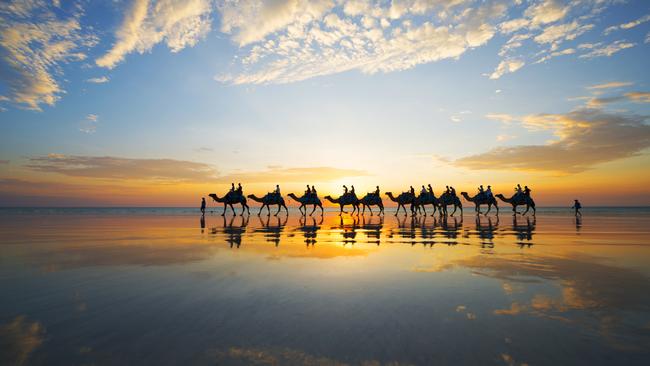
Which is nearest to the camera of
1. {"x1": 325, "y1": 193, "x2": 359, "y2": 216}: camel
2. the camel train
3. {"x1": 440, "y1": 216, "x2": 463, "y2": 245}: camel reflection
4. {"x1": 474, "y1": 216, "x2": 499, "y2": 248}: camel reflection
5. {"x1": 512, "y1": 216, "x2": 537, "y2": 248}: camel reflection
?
{"x1": 474, "y1": 216, "x2": 499, "y2": 248}: camel reflection

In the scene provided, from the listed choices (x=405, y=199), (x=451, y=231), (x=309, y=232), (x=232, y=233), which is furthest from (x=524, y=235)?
(x=405, y=199)

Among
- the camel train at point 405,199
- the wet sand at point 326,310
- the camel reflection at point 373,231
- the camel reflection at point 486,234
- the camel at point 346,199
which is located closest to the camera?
the wet sand at point 326,310

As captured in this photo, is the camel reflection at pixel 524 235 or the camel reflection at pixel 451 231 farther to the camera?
the camel reflection at pixel 451 231

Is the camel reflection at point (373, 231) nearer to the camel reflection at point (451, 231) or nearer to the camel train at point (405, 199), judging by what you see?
the camel reflection at point (451, 231)

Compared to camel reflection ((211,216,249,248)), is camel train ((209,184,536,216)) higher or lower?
higher

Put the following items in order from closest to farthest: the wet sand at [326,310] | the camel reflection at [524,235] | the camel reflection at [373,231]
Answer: the wet sand at [326,310] → the camel reflection at [524,235] → the camel reflection at [373,231]

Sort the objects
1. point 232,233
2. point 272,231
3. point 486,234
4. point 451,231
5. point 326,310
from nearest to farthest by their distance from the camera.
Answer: point 326,310
point 486,234
point 232,233
point 451,231
point 272,231

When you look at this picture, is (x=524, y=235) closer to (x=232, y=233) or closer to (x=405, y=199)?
(x=232, y=233)

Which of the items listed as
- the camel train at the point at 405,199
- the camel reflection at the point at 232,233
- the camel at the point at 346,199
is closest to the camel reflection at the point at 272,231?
the camel reflection at the point at 232,233

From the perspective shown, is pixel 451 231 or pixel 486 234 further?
Answer: pixel 451 231

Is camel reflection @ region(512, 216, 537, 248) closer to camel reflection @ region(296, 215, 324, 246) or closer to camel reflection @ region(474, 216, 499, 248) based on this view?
camel reflection @ region(474, 216, 499, 248)

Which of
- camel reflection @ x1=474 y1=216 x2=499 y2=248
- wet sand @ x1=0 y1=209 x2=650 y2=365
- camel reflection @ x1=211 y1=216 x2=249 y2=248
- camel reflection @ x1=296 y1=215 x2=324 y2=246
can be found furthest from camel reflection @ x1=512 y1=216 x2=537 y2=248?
camel reflection @ x1=211 y1=216 x2=249 y2=248

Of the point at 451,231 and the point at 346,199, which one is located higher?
the point at 346,199

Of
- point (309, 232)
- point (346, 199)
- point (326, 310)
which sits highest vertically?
point (346, 199)
